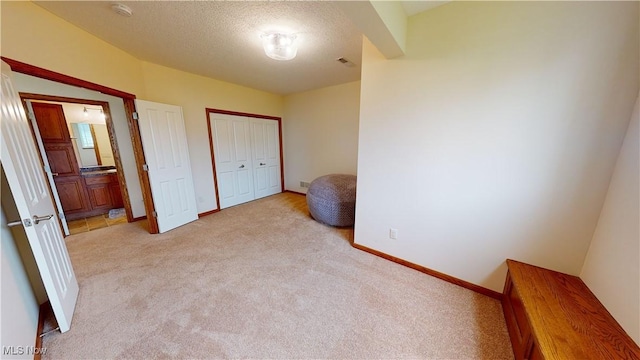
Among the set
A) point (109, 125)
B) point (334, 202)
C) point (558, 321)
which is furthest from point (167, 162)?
point (558, 321)

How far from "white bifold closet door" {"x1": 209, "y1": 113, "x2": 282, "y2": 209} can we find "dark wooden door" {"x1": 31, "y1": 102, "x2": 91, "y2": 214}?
2203 mm

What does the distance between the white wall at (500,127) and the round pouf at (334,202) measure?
0.88 meters

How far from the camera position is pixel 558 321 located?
112 centimetres

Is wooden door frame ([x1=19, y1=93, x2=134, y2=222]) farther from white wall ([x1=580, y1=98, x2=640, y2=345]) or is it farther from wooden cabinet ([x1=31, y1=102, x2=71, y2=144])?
white wall ([x1=580, y1=98, x2=640, y2=345])

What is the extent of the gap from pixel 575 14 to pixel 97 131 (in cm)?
690

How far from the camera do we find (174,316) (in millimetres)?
1591

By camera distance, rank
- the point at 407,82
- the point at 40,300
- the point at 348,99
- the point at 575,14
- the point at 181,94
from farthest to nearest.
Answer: the point at 348,99
the point at 181,94
the point at 407,82
the point at 40,300
the point at 575,14

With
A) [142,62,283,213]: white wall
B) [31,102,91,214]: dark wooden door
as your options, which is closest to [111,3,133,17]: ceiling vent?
[142,62,283,213]: white wall

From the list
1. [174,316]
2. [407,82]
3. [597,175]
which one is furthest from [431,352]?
[407,82]

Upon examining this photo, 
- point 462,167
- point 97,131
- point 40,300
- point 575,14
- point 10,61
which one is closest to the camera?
point 575,14

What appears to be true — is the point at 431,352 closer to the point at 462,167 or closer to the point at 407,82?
the point at 462,167

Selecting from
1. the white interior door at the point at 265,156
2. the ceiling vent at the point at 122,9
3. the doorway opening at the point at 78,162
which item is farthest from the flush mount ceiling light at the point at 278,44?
the doorway opening at the point at 78,162

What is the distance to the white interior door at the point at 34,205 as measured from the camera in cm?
122

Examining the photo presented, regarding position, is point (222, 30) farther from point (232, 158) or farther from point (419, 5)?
point (232, 158)
